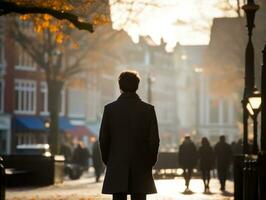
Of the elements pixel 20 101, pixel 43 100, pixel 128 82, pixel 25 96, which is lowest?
pixel 128 82

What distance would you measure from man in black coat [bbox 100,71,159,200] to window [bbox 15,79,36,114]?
66.1 meters

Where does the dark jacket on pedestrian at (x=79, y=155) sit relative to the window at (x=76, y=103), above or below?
below

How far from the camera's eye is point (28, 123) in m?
75.8

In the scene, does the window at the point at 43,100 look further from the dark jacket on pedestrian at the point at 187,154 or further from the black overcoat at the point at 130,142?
the black overcoat at the point at 130,142

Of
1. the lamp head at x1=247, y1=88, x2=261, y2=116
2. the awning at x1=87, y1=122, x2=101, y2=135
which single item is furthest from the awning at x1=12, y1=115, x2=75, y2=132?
the lamp head at x1=247, y1=88, x2=261, y2=116

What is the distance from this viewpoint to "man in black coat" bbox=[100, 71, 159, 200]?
992 cm

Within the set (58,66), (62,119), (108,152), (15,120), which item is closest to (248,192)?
(108,152)

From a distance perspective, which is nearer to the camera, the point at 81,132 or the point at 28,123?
the point at 28,123

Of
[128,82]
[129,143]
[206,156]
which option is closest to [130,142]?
[129,143]

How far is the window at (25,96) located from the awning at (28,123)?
0.66 m

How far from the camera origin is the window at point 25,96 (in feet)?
250

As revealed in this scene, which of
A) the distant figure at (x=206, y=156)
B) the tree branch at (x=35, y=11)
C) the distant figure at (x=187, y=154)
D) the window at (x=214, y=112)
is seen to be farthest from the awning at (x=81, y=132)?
the tree branch at (x=35, y=11)

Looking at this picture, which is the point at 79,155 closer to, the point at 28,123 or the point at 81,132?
the point at 28,123

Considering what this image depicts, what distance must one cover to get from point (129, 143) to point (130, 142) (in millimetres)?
17
